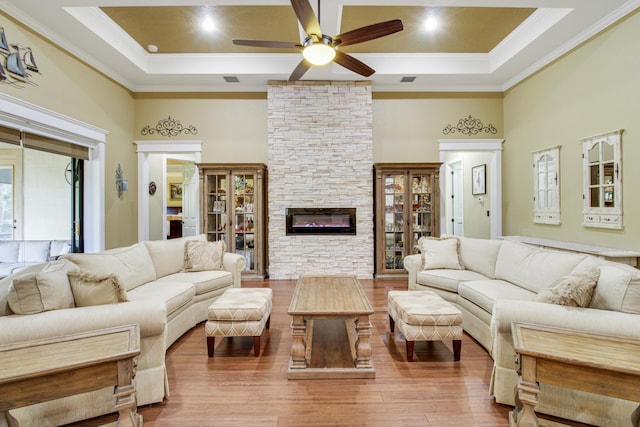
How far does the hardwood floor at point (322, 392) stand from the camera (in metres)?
1.83

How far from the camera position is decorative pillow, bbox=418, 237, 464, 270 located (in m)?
3.76

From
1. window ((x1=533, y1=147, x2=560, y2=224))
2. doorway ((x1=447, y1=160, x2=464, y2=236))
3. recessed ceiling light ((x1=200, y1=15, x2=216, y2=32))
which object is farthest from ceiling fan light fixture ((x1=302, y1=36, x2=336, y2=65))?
doorway ((x1=447, y1=160, x2=464, y2=236))

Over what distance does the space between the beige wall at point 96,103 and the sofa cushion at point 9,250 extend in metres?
1.18

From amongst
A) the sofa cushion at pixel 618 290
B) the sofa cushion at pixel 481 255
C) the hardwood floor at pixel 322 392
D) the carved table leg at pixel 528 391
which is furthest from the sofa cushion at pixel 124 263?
the sofa cushion at pixel 481 255

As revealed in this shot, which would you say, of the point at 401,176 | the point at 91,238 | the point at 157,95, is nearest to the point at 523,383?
the point at 401,176

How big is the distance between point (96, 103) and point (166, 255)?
276cm

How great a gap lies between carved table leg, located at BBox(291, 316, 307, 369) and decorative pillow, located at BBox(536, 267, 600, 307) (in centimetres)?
165

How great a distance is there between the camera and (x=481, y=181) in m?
6.03

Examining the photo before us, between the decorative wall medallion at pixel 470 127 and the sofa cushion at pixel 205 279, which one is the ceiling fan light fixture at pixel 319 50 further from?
the decorative wall medallion at pixel 470 127

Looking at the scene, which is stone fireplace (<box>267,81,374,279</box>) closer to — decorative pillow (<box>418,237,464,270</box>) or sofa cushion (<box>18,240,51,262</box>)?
decorative pillow (<box>418,237,464,270</box>)

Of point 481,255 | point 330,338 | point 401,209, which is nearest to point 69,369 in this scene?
point 330,338

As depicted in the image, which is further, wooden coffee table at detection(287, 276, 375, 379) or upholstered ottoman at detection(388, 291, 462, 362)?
upholstered ottoman at detection(388, 291, 462, 362)

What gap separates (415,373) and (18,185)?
15.8 ft

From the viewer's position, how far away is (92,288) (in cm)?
203
